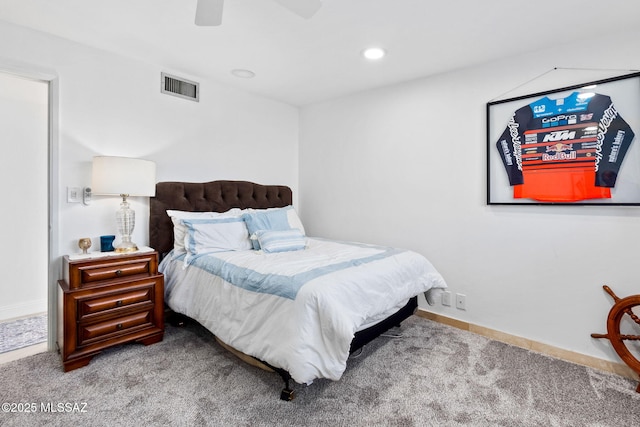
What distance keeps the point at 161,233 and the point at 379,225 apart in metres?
2.10

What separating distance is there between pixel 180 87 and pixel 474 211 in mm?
2900

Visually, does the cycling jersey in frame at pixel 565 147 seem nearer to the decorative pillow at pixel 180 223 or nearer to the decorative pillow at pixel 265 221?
the decorative pillow at pixel 265 221

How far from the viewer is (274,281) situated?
6.07 feet

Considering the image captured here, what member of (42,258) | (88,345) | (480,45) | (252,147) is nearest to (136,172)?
(88,345)

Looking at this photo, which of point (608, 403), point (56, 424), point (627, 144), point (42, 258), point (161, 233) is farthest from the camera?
point (42, 258)

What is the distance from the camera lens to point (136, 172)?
2373 millimetres

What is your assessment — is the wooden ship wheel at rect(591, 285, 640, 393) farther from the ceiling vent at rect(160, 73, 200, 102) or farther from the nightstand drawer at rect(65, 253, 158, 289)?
the ceiling vent at rect(160, 73, 200, 102)

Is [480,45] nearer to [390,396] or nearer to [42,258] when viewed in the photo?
[390,396]

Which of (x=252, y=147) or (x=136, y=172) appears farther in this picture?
(x=252, y=147)

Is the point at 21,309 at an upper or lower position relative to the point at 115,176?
lower

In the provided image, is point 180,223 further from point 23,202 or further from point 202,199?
point 23,202

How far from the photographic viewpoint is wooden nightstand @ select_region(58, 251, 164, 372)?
2.07 m

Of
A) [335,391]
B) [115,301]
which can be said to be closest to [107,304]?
→ [115,301]

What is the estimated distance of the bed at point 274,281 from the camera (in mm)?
1653
